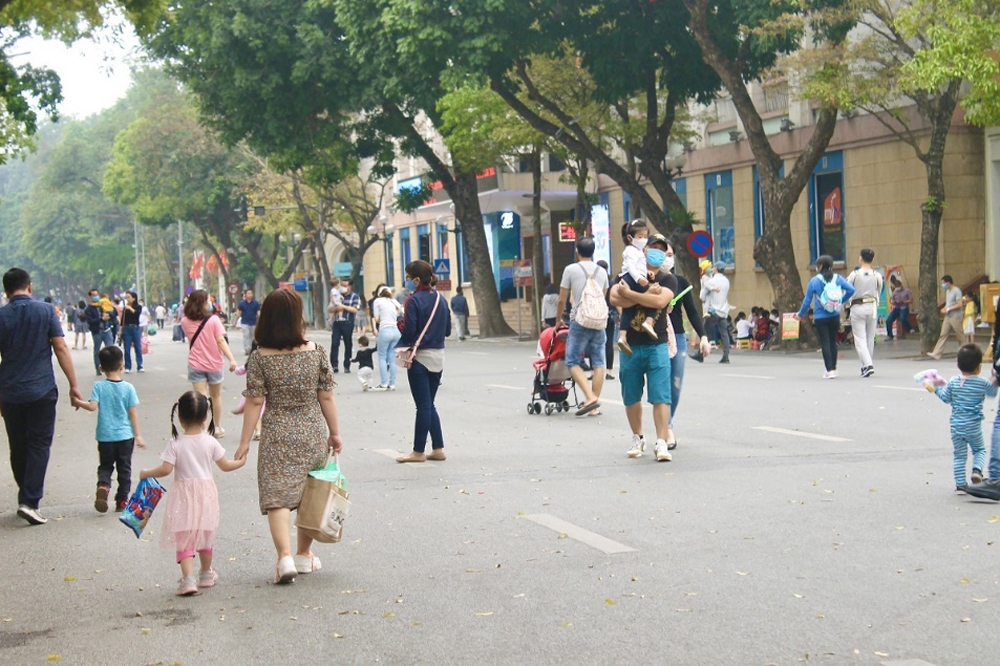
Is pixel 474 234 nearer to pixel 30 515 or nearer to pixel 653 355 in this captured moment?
pixel 653 355

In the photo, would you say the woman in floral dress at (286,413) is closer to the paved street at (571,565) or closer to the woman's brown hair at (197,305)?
the paved street at (571,565)

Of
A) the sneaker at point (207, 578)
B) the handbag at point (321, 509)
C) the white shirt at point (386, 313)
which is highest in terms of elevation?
the white shirt at point (386, 313)

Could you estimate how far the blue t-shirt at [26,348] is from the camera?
386 inches

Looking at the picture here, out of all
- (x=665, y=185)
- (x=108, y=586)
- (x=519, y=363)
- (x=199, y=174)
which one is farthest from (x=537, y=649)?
(x=199, y=174)

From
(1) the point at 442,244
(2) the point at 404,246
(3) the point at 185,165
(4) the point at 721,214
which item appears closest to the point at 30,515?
(4) the point at 721,214

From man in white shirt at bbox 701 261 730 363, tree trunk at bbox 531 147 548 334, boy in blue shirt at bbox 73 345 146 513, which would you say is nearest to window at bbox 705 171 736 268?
tree trunk at bbox 531 147 548 334

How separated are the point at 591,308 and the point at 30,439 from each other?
673 centimetres

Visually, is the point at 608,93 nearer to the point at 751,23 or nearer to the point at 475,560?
the point at 751,23

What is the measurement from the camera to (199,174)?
69312 mm

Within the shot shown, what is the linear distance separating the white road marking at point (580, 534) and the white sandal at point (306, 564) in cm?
148

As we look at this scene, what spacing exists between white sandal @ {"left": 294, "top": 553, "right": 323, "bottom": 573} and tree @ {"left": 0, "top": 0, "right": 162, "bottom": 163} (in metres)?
11.2

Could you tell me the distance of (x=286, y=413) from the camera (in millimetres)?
7348

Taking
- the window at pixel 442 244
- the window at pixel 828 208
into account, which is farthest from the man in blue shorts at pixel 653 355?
the window at pixel 442 244

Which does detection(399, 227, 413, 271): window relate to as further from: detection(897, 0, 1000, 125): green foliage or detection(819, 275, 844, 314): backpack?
detection(819, 275, 844, 314): backpack
